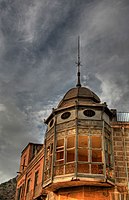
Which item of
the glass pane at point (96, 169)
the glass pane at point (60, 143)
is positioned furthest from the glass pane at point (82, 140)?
the glass pane at point (96, 169)

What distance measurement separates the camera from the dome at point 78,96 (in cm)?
2059

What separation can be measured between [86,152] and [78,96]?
15.2 feet

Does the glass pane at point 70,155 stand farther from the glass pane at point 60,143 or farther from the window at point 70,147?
the glass pane at point 60,143

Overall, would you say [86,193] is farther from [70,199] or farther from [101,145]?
[101,145]

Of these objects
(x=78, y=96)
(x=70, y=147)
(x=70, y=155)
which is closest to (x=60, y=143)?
(x=70, y=147)

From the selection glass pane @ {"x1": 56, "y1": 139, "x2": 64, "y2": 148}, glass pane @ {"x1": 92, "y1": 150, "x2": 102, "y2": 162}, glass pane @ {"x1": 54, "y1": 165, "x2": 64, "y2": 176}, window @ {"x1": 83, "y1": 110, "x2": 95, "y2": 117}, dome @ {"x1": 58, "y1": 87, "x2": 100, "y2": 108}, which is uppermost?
dome @ {"x1": 58, "y1": 87, "x2": 100, "y2": 108}

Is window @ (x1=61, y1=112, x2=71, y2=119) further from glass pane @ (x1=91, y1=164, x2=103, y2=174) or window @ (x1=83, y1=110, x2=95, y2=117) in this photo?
glass pane @ (x1=91, y1=164, x2=103, y2=174)

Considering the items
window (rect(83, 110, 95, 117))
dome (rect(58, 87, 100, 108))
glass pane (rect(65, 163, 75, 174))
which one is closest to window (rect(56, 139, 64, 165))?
glass pane (rect(65, 163, 75, 174))

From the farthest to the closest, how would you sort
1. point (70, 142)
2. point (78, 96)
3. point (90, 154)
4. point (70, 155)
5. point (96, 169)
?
point (78, 96) < point (70, 155) < point (70, 142) < point (90, 154) < point (96, 169)

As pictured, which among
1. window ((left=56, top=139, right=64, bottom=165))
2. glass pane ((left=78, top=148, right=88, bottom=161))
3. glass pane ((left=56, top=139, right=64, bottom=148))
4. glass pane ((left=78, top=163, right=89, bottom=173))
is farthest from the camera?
glass pane ((left=56, top=139, right=64, bottom=148))

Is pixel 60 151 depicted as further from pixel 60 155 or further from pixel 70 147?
pixel 70 147

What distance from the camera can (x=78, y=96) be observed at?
20656 mm

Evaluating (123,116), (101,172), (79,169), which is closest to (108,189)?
(101,172)

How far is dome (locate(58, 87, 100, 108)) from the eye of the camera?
20594 mm
